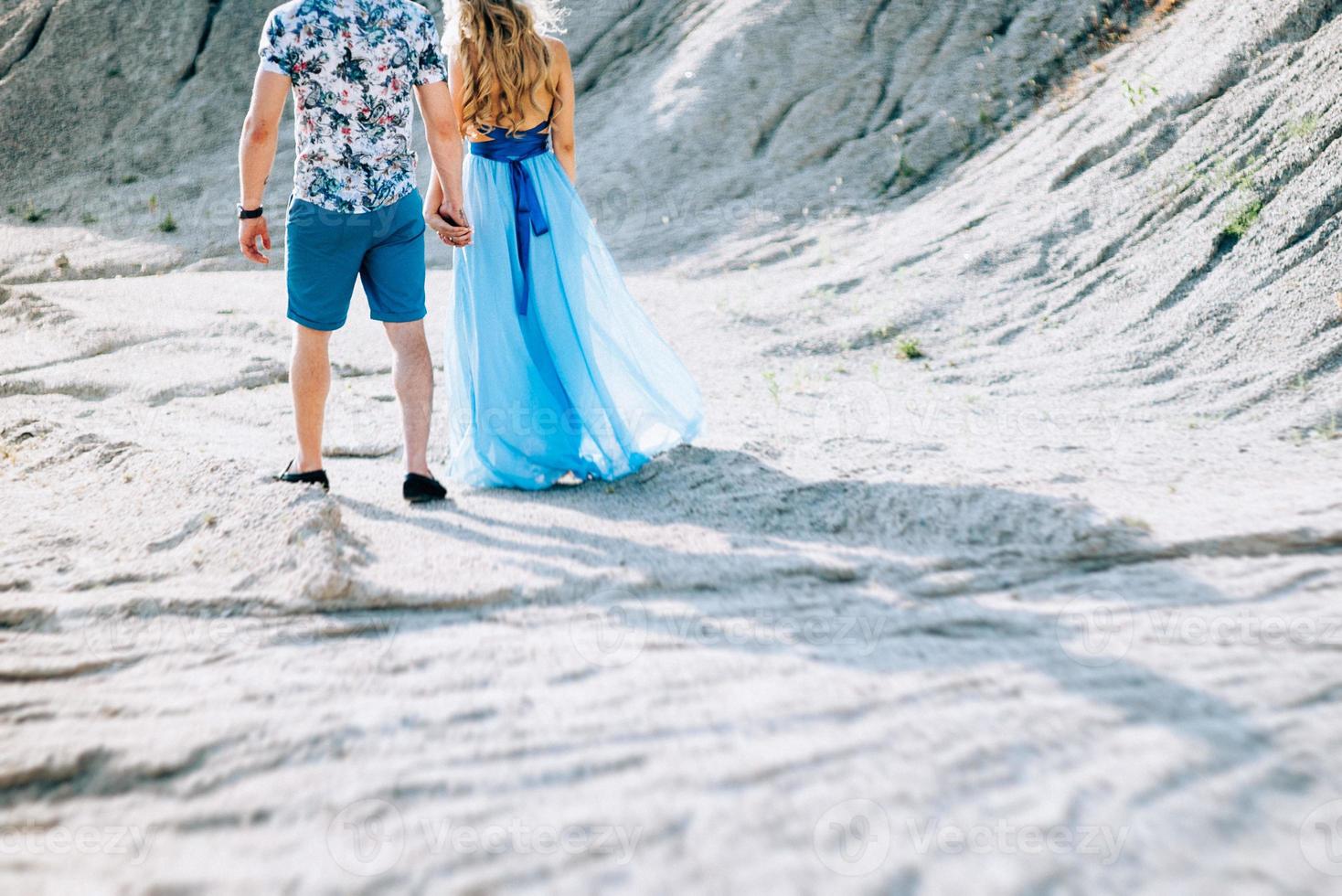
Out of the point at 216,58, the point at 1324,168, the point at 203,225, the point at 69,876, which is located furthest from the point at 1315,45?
the point at 216,58

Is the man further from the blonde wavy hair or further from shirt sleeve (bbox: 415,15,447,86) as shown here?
the blonde wavy hair

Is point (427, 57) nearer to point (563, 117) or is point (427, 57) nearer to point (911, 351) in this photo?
point (563, 117)

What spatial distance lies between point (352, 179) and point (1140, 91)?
5.92 metres

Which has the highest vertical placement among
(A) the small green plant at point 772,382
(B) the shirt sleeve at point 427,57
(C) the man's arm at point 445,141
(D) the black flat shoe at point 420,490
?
(B) the shirt sleeve at point 427,57

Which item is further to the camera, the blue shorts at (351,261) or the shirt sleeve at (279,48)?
the blue shorts at (351,261)

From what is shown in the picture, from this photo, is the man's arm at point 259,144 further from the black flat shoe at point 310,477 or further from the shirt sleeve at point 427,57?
the black flat shoe at point 310,477

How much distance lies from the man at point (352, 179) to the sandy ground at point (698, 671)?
1.39ft

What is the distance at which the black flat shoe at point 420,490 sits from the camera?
10.6 ft

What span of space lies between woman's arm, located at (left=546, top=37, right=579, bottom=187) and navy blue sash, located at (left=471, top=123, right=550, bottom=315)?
6 centimetres

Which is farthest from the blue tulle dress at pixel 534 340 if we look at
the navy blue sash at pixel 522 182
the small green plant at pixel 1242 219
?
the small green plant at pixel 1242 219

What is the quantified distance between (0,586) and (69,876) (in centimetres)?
131

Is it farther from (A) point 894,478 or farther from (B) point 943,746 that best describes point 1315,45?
(B) point 943,746

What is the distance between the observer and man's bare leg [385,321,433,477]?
3293 mm

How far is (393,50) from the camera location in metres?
2.96
